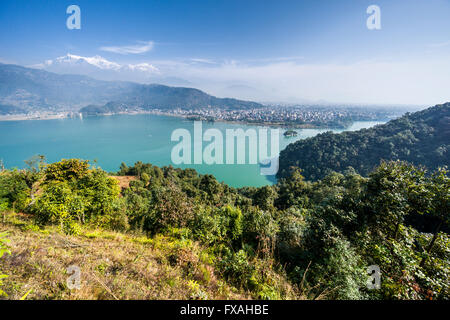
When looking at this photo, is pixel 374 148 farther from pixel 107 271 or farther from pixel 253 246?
pixel 107 271

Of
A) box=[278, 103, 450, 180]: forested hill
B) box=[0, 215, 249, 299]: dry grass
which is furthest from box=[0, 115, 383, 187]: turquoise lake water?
box=[0, 215, 249, 299]: dry grass

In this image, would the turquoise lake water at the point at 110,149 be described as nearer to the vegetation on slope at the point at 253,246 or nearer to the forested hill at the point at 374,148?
the forested hill at the point at 374,148

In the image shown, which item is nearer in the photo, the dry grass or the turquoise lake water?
the dry grass

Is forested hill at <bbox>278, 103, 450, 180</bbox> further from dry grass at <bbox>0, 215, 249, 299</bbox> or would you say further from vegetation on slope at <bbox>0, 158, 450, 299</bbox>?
dry grass at <bbox>0, 215, 249, 299</bbox>

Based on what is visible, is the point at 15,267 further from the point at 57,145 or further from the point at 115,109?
the point at 115,109

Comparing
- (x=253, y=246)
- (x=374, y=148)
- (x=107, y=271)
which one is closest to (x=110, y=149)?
(x=253, y=246)
